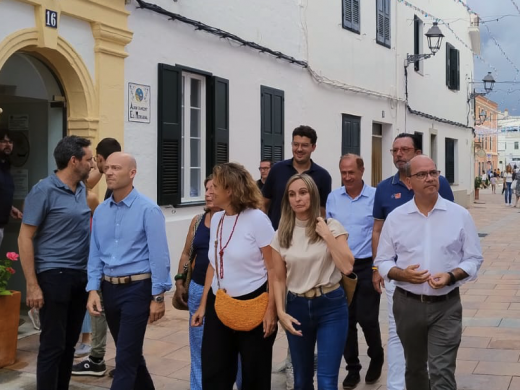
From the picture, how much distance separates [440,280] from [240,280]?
1137mm

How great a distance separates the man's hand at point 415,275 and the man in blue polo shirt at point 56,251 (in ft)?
7.03

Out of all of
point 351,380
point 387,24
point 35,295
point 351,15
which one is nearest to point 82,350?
point 35,295

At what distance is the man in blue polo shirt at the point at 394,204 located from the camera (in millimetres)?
4801

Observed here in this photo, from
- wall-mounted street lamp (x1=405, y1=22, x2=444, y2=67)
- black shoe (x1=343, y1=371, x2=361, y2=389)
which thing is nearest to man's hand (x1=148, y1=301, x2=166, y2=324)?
black shoe (x1=343, y1=371, x2=361, y2=389)

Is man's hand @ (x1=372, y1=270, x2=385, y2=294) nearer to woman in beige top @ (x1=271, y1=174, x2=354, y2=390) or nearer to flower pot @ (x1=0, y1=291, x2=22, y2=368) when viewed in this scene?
woman in beige top @ (x1=271, y1=174, x2=354, y2=390)

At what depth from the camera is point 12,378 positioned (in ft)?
→ 18.5

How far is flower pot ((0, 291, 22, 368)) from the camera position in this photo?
585 centimetres

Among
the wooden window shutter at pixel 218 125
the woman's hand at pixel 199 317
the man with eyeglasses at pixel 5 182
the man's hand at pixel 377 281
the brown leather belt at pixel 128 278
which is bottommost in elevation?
the woman's hand at pixel 199 317

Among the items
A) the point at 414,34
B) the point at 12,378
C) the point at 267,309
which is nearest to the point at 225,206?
the point at 267,309

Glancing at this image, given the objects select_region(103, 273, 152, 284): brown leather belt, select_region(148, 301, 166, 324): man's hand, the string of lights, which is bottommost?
select_region(148, 301, 166, 324): man's hand

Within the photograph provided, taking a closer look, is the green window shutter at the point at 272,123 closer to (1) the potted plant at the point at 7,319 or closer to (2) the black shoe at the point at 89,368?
(1) the potted plant at the point at 7,319

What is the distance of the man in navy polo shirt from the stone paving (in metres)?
1.41

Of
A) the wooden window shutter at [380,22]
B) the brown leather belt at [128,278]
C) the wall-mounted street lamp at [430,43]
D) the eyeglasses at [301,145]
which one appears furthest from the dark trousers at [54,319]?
the wall-mounted street lamp at [430,43]

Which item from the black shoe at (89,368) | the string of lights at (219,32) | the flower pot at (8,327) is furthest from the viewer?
the string of lights at (219,32)
